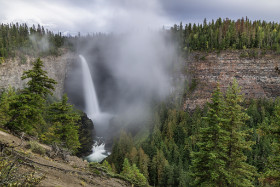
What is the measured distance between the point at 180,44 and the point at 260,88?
1961 inches

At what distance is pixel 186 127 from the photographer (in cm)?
7606

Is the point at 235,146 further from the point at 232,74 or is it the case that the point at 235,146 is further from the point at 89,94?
the point at 89,94

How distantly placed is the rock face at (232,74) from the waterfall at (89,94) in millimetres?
64083

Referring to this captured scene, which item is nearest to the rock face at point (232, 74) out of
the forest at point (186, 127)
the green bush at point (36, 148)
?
the forest at point (186, 127)

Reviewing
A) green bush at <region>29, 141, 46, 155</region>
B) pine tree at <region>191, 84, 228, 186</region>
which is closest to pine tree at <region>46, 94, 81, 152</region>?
green bush at <region>29, 141, 46, 155</region>

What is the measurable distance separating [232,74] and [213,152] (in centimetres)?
8654

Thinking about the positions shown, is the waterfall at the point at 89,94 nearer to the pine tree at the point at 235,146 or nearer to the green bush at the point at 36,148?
the green bush at the point at 36,148

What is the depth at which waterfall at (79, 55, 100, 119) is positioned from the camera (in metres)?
126

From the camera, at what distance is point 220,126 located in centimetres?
1548

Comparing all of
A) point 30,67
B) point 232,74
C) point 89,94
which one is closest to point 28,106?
point 30,67

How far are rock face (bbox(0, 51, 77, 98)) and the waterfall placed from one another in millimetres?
12405

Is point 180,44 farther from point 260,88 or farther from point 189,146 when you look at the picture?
point 189,146

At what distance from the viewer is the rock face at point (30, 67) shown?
8119 cm

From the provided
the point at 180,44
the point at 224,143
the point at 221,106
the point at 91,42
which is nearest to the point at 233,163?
the point at 224,143
